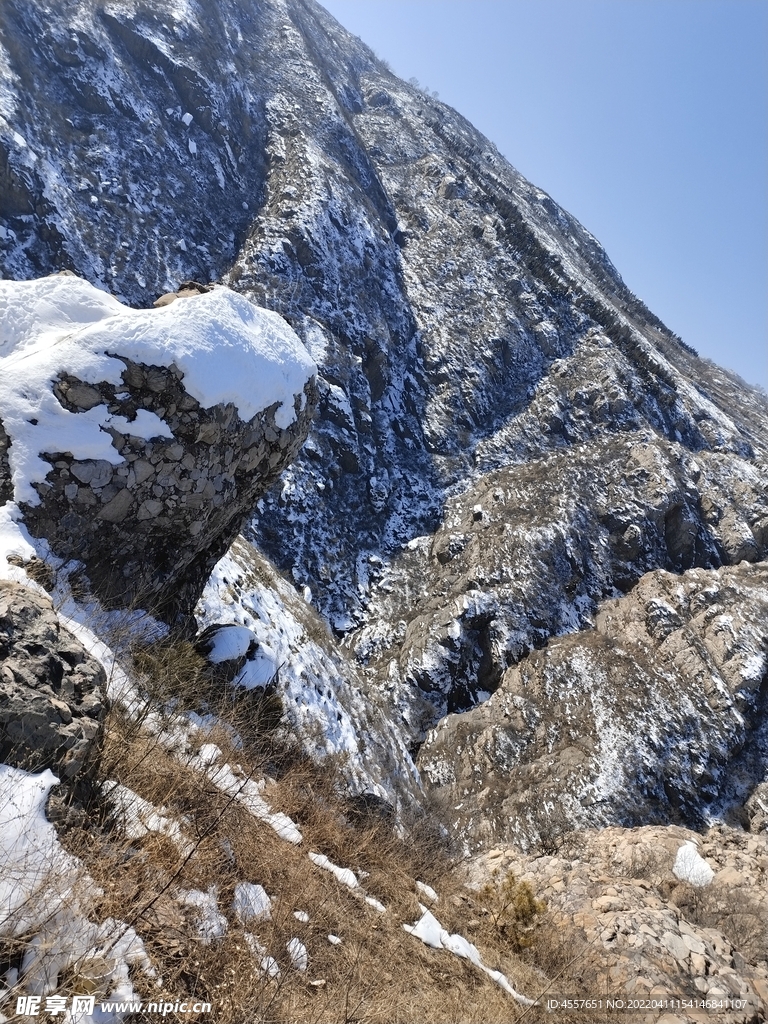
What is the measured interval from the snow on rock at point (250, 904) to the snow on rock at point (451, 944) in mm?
1924

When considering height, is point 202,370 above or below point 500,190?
below

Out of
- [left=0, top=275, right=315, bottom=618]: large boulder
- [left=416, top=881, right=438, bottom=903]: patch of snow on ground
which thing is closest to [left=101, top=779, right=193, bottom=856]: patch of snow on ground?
[left=0, top=275, right=315, bottom=618]: large boulder

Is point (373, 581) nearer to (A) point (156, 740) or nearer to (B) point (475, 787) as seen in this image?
(B) point (475, 787)

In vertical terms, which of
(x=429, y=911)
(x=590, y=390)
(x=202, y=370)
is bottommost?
(x=429, y=911)

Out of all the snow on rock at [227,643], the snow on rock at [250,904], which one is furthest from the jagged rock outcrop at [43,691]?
the snow on rock at [227,643]

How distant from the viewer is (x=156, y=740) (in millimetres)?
4508

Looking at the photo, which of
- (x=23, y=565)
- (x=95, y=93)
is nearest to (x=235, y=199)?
(x=95, y=93)

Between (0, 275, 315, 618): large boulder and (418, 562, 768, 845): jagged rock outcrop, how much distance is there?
1070cm

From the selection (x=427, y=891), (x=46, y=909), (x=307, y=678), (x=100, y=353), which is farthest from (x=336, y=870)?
(x=100, y=353)

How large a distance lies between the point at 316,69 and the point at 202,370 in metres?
41.3

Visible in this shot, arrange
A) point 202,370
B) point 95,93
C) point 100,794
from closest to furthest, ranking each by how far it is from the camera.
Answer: point 100,794
point 202,370
point 95,93

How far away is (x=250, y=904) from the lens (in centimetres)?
373

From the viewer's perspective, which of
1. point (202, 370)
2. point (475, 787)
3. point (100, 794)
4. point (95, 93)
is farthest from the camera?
point (95, 93)

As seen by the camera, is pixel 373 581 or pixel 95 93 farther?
pixel 95 93
